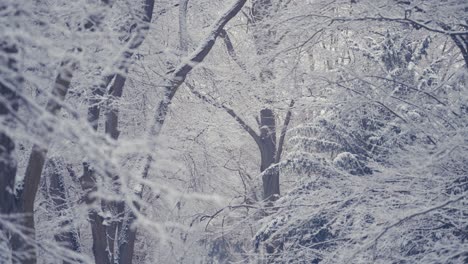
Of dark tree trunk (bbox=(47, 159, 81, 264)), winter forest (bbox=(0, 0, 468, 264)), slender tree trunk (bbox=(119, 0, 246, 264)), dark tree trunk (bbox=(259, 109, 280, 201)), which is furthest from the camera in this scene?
dark tree trunk (bbox=(259, 109, 280, 201))

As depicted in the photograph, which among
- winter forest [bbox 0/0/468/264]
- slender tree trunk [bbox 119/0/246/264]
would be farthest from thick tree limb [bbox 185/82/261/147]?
slender tree trunk [bbox 119/0/246/264]

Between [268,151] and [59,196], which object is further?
[268,151]

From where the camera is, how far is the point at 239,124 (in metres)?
12.3

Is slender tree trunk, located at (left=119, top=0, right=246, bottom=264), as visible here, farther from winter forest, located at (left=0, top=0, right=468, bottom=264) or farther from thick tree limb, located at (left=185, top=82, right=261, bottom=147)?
thick tree limb, located at (left=185, top=82, right=261, bottom=147)

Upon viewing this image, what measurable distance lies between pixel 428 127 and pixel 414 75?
217 centimetres

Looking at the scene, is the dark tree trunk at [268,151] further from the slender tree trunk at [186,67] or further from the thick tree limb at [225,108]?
the slender tree trunk at [186,67]

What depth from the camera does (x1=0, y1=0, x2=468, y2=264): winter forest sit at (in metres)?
3.96

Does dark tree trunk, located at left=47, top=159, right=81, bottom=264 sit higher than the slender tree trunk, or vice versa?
the slender tree trunk

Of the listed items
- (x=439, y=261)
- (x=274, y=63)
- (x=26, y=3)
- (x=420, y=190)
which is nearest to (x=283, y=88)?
(x=274, y=63)

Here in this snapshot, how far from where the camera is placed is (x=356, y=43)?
9.69 metres

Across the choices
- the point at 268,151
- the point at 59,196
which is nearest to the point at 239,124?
the point at 268,151

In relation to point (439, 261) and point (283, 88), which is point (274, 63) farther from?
point (439, 261)

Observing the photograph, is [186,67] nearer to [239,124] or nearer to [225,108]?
[225,108]

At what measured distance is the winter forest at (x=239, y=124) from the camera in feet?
13.0
